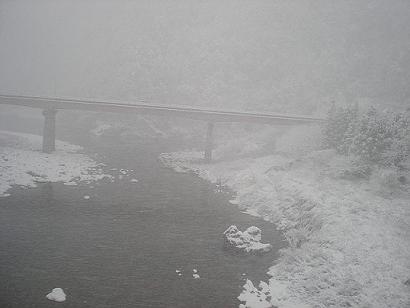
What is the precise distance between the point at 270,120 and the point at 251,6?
67956mm

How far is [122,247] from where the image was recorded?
2362 cm

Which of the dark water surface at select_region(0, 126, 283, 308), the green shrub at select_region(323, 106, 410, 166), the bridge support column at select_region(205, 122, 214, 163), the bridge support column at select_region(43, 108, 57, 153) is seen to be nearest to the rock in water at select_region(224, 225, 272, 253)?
the dark water surface at select_region(0, 126, 283, 308)

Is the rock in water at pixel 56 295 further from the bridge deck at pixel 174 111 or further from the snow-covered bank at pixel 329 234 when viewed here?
the bridge deck at pixel 174 111

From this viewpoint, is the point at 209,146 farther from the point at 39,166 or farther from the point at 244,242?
the point at 244,242

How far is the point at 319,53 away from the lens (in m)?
85.5

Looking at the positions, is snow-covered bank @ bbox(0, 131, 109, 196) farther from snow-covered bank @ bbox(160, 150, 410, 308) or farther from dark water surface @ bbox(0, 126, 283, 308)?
snow-covered bank @ bbox(160, 150, 410, 308)

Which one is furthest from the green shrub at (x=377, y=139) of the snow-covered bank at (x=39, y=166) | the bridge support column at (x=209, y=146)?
the snow-covered bank at (x=39, y=166)

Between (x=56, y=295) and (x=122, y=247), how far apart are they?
5986 millimetres

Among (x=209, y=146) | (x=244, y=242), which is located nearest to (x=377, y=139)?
(x=244, y=242)

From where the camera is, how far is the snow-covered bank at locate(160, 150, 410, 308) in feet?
64.5

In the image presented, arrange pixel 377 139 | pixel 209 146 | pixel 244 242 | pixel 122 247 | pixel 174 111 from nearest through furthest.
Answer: pixel 122 247 → pixel 244 242 → pixel 377 139 → pixel 209 146 → pixel 174 111

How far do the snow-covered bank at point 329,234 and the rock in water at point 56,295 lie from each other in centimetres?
907

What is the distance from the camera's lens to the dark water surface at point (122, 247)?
61.9 feet

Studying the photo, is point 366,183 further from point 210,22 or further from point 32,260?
point 210,22
